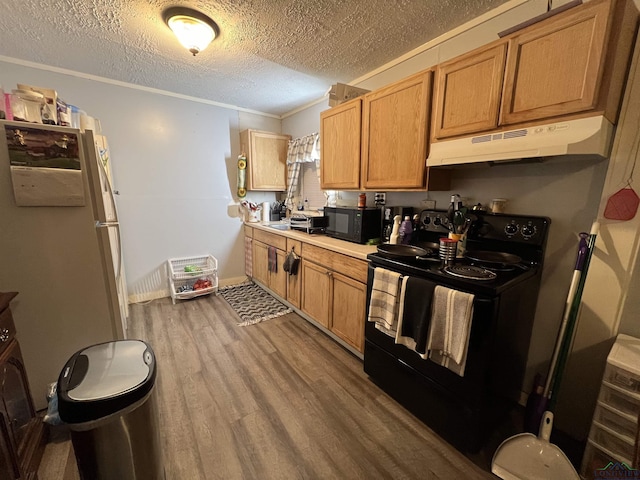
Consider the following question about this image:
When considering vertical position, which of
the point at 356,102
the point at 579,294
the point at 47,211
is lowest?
the point at 579,294

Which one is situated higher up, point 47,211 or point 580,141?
point 580,141

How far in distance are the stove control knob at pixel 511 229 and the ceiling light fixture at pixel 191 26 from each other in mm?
2372

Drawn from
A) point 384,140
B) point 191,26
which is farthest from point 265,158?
point 384,140

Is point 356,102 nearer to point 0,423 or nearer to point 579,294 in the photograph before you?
point 579,294

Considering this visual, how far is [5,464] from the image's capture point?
100 cm

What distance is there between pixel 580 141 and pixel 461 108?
63cm

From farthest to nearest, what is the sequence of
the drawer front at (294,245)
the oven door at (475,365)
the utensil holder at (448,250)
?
the drawer front at (294,245), the utensil holder at (448,250), the oven door at (475,365)

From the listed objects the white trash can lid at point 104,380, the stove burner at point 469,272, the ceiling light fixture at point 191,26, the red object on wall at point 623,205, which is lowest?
the white trash can lid at point 104,380

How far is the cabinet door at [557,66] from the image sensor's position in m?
1.11

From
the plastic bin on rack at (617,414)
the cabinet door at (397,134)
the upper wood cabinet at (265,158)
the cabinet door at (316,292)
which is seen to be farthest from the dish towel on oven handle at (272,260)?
the plastic bin on rack at (617,414)

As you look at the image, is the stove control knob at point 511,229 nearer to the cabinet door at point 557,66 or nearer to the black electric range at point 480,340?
the black electric range at point 480,340

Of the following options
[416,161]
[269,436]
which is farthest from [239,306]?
[416,161]

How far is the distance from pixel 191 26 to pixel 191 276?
100 inches

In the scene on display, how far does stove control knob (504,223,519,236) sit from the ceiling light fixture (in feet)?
7.78
